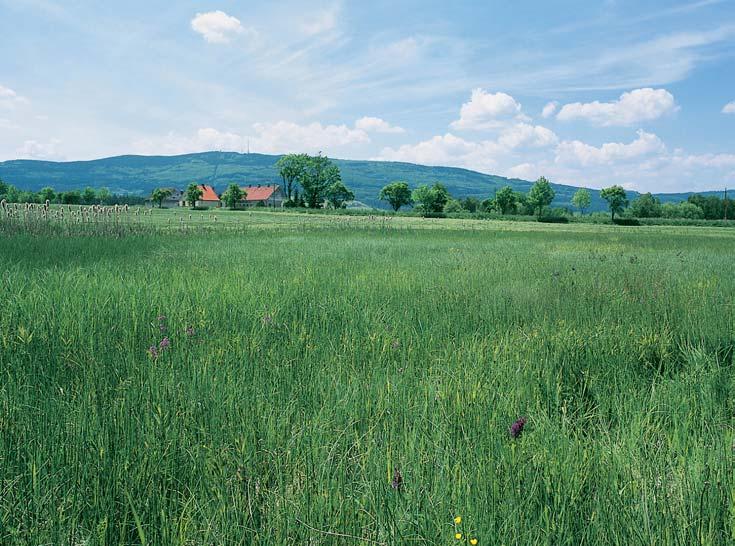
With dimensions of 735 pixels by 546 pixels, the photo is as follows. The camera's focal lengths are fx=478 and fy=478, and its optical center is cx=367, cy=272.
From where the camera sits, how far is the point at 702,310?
589 centimetres

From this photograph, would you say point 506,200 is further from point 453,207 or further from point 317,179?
point 317,179

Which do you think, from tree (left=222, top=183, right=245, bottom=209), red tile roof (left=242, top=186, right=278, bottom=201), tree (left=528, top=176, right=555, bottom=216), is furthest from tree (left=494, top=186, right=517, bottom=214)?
tree (left=222, top=183, right=245, bottom=209)

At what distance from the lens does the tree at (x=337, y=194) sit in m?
130

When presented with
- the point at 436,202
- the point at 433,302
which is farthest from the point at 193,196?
the point at 433,302

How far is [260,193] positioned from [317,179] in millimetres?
61709

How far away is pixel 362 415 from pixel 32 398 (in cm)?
197

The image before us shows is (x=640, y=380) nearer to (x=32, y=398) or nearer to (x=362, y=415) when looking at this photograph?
(x=362, y=415)

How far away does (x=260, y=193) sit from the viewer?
184 meters

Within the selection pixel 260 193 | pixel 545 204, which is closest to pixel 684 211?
pixel 545 204

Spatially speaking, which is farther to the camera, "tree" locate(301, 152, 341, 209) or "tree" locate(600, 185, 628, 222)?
Result: "tree" locate(600, 185, 628, 222)

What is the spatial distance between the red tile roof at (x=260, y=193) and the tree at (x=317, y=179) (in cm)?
5270

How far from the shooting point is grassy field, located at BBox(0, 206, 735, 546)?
1.88 metres

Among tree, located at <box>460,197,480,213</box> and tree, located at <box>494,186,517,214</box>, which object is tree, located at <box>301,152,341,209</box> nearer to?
tree, located at <box>460,197,480,213</box>

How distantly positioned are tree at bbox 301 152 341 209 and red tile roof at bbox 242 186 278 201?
5270cm
